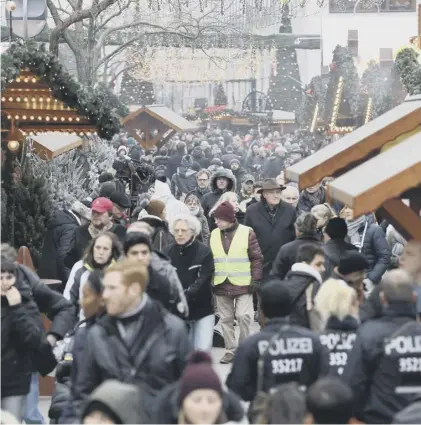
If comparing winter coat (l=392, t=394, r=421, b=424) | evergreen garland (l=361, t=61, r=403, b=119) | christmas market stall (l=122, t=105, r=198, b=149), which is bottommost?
winter coat (l=392, t=394, r=421, b=424)

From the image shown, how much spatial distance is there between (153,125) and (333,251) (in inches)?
974

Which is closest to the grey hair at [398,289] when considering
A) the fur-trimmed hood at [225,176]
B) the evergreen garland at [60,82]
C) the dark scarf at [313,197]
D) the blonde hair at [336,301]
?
the blonde hair at [336,301]

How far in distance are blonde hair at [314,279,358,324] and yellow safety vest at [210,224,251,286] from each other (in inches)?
207

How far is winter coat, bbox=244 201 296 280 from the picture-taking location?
50.9ft

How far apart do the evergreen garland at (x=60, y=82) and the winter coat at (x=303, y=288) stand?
144 inches

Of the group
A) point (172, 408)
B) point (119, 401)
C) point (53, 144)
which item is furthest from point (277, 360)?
point (53, 144)

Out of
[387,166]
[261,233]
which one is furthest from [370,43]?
[387,166]

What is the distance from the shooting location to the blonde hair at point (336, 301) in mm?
8703

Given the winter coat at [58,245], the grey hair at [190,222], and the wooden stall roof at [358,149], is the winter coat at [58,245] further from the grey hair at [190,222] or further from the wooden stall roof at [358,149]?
the wooden stall roof at [358,149]

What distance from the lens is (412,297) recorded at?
8141 millimetres

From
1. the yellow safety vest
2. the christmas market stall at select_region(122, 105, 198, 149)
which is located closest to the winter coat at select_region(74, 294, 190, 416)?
the yellow safety vest

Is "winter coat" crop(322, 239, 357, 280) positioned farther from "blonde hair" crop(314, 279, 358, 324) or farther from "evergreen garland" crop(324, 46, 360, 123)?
"evergreen garland" crop(324, 46, 360, 123)

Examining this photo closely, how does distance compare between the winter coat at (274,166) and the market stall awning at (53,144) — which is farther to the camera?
the winter coat at (274,166)

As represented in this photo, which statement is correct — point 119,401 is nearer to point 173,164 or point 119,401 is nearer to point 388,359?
point 388,359
